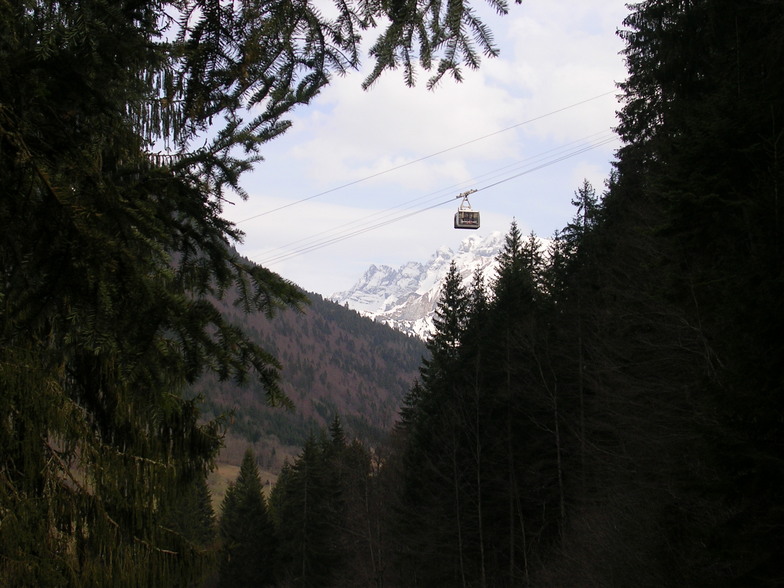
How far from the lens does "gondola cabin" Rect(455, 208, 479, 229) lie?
27.8 m

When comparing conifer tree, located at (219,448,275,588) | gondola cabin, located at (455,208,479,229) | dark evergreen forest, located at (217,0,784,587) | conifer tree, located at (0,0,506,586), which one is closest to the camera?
conifer tree, located at (0,0,506,586)

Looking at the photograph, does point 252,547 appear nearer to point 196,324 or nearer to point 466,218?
point 466,218

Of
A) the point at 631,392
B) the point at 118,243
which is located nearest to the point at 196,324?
the point at 118,243

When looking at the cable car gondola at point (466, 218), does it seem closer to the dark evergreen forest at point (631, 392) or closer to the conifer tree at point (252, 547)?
the dark evergreen forest at point (631, 392)

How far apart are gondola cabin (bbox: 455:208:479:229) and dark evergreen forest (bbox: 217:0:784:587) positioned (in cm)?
378

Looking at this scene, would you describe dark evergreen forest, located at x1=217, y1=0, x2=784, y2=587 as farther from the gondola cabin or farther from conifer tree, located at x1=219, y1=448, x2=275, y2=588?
the gondola cabin

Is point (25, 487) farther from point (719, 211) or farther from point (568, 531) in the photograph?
point (568, 531)

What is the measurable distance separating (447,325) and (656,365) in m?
23.4

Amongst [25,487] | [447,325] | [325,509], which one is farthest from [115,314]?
[325,509]

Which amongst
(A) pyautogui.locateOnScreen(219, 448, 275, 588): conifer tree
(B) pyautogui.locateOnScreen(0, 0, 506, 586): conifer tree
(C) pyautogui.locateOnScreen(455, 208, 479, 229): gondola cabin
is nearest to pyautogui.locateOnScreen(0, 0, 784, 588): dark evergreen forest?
(B) pyautogui.locateOnScreen(0, 0, 506, 586): conifer tree

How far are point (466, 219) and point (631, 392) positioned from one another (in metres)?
14.3

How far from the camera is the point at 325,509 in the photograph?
44562mm

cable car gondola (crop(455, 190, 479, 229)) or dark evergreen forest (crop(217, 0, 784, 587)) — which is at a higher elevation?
cable car gondola (crop(455, 190, 479, 229))

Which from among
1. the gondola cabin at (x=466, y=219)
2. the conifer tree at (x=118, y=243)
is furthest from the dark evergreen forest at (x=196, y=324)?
the gondola cabin at (x=466, y=219)
